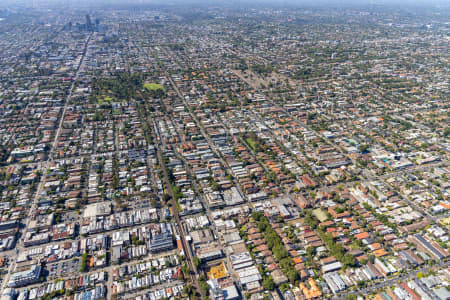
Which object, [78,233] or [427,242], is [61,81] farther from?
[427,242]

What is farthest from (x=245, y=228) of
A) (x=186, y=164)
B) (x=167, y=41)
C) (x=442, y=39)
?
(x=442, y=39)

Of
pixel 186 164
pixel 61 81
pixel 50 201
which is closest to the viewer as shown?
pixel 50 201

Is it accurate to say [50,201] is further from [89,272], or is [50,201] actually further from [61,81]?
[61,81]

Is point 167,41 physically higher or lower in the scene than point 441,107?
higher

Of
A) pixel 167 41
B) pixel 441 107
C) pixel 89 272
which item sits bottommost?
pixel 89 272

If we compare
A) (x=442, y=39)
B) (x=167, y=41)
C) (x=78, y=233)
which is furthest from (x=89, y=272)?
(x=442, y=39)

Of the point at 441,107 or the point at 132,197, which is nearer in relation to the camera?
the point at 132,197

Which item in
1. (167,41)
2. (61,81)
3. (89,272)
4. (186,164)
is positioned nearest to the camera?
(89,272)

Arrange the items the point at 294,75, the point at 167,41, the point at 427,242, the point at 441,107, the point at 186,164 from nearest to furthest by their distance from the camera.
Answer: the point at 427,242 < the point at 186,164 < the point at 441,107 < the point at 294,75 < the point at 167,41

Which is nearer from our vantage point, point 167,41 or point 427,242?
point 427,242
